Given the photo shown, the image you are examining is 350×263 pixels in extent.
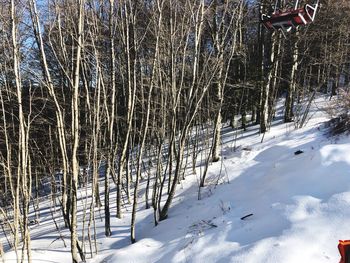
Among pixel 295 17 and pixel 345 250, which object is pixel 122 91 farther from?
pixel 345 250

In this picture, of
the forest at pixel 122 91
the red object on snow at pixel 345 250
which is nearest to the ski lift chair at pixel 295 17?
the forest at pixel 122 91

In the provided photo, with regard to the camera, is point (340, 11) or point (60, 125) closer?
point (60, 125)

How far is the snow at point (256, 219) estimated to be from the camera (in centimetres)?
453

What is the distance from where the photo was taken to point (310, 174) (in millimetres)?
6105

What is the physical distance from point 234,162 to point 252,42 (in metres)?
10.2

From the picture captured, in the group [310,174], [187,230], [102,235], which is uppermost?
[310,174]

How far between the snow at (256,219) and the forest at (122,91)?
1.44ft

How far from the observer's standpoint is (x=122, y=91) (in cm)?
1345

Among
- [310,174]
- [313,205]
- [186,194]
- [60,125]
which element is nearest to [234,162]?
[186,194]

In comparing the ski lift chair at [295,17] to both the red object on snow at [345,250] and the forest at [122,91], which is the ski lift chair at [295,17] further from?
the red object on snow at [345,250]

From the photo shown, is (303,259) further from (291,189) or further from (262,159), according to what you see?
(262,159)

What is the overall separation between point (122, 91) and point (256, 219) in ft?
30.2

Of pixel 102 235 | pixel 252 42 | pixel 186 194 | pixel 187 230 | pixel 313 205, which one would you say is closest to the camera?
pixel 313 205

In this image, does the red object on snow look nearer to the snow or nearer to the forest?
the snow
